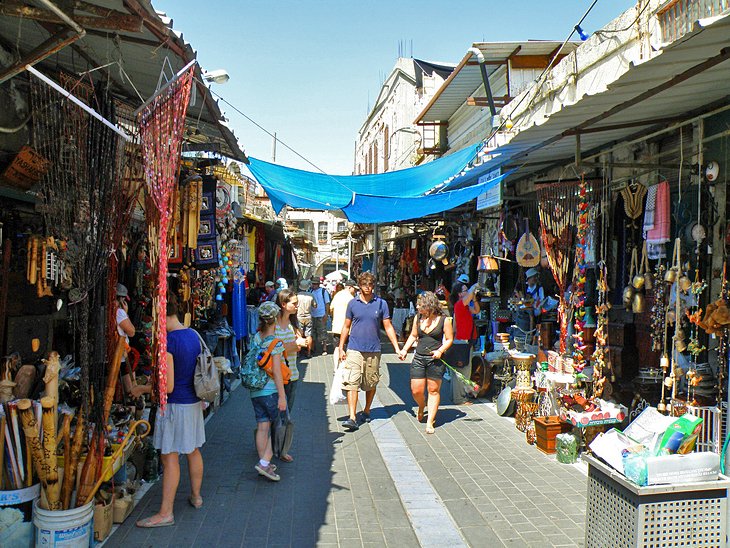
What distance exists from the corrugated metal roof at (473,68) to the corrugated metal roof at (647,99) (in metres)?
3.17

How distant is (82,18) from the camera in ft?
10.6

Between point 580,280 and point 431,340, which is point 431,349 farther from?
point 580,280

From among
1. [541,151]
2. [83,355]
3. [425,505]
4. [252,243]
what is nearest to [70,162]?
[83,355]

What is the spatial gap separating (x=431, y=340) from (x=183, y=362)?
144 inches

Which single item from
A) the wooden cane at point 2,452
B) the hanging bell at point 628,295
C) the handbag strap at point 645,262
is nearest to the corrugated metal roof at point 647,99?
the handbag strap at point 645,262

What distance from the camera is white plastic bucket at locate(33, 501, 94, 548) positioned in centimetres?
363

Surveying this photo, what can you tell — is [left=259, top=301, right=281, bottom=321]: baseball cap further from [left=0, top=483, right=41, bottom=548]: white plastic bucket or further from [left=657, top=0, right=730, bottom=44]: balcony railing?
[left=657, top=0, right=730, bottom=44]: balcony railing

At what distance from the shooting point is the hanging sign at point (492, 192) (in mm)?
7648

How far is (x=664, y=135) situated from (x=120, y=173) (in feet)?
17.3

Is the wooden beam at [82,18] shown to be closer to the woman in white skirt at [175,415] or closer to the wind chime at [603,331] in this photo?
the woman in white skirt at [175,415]

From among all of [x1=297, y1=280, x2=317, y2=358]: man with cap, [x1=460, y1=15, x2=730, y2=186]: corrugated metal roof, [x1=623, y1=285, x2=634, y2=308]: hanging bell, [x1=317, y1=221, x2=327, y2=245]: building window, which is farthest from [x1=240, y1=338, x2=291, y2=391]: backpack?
[x1=317, y1=221, x2=327, y2=245]: building window

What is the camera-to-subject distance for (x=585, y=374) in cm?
655

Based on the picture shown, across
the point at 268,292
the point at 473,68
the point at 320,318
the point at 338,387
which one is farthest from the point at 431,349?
the point at 320,318

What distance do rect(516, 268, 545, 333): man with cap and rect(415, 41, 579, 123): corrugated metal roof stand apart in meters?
3.50
